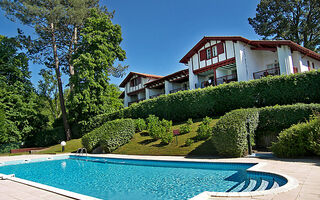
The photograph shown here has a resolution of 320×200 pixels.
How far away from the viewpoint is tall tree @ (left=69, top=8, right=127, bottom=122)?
23.3m

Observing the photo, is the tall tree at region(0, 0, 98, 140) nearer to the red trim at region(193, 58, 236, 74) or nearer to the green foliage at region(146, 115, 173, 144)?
the green foliage at region(146, 115, 173, 144)

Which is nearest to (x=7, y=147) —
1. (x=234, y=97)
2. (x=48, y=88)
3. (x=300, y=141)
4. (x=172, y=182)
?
(x=48, y=88)

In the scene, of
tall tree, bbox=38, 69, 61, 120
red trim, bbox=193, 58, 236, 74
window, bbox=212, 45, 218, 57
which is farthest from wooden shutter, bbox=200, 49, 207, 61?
tall tree, bbox=38, 69, 61, 120

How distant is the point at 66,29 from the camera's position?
2744cm

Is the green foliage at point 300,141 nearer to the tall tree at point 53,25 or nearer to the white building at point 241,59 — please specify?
the white building at point 241,59

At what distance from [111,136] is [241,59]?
14760 millimetres

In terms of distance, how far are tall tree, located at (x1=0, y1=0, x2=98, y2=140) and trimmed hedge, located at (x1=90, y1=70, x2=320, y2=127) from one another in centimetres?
1286

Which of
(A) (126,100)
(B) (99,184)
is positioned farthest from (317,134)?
(A) (126,100)

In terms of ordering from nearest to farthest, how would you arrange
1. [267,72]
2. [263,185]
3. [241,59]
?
[263,185] → [267,72] → [241,59]

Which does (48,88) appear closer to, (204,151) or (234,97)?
(234,97)

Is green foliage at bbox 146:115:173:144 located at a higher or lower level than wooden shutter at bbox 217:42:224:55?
lower

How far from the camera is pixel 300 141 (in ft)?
28.3

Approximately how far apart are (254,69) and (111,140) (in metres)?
16.2

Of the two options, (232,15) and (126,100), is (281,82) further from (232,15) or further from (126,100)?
(126,100)
